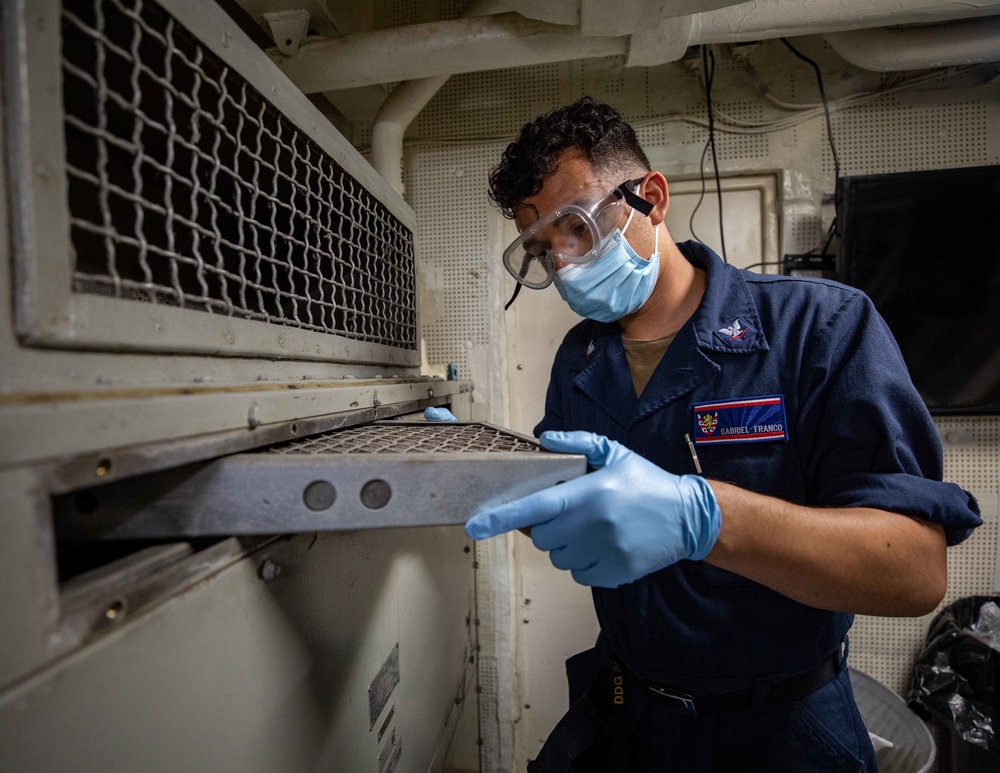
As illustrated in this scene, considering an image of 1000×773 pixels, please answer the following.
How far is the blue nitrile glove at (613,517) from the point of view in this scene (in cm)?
68

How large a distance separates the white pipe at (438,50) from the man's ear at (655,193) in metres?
0.61

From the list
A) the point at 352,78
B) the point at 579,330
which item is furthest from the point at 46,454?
the point at 352,78

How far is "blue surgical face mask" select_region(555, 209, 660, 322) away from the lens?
1.21 metres

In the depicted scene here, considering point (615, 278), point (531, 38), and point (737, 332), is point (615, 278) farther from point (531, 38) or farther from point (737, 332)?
point (531, 38)

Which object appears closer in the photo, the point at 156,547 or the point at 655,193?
the point at 156,547

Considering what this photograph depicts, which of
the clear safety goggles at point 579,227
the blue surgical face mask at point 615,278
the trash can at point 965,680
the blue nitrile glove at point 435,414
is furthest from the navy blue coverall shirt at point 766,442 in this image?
the trash can at point 965,680

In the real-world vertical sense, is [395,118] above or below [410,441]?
above

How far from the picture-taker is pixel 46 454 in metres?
0.36

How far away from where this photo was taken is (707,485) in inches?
30.4

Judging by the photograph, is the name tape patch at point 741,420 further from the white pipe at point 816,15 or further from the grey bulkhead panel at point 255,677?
the white pipe at point 816,15

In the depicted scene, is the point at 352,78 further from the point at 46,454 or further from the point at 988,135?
the point at 988,135

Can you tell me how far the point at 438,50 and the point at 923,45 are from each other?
1.60m

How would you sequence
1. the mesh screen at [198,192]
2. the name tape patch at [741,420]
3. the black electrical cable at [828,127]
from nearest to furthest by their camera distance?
1. the mesh screen at [198,192]
2. the name tape patch at [741,420]
3. the black electrical cable at [828,127]

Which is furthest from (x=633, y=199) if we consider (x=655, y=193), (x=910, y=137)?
(x=910, y=137)
